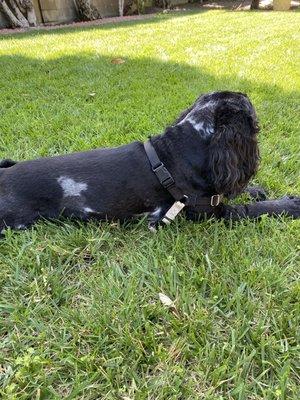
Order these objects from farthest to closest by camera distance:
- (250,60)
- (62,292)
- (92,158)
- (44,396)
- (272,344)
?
(250,60), (92,158), (62,292), (272,344), (44,396)

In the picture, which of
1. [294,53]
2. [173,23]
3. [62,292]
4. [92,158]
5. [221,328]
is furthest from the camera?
[173,23]

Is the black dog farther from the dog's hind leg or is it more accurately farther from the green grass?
the green grass

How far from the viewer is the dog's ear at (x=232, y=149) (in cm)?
238

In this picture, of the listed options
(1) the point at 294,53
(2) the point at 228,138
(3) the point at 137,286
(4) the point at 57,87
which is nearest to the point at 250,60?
(1) the point at 294,53

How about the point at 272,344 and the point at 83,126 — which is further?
the point at 83,126

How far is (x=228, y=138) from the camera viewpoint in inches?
93.6

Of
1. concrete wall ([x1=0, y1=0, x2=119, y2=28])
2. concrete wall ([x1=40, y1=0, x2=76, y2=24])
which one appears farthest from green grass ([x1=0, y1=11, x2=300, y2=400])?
concrete wall ([x1=40, y1=0, x2=76, y2=24])

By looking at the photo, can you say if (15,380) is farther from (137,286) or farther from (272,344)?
(272,344)

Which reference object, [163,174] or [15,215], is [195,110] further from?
[15,215]

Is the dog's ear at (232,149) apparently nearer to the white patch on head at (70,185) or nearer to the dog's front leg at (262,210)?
the dog's front leg at (262,210)

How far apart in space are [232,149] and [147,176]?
1.92ft

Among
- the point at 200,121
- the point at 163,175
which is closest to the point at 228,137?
the point at 200,121

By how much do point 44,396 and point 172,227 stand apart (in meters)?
1.36

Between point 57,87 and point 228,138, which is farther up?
point 228,138
